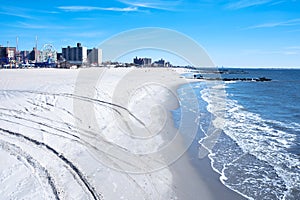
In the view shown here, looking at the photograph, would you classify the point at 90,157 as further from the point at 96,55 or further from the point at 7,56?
the point at 7,56

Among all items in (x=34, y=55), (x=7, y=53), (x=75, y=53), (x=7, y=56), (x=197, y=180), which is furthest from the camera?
(x=75, y=53)

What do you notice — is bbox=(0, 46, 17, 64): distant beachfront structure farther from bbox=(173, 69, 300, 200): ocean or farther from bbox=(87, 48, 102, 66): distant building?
bbox=(173, 69, 300, 200): ocean

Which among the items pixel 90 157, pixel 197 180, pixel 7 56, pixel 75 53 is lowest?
pixel 197 180

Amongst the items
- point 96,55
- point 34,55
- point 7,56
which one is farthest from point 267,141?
point 34,55

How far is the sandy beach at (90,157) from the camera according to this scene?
5238mm

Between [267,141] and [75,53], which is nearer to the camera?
[267,141]

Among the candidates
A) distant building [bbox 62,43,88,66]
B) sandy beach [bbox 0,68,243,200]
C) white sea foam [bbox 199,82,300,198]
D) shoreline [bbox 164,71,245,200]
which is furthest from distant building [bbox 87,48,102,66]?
distant building [bbox 62,43,88,66]

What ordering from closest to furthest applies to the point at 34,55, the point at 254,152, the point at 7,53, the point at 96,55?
the point at 254,152 → the point at 96,55 → the point at 7,53 → the point at 34,55

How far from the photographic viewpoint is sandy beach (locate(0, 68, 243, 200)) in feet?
17.2

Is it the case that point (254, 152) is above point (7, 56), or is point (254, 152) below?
below

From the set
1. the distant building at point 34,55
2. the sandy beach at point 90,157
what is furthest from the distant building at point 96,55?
the distant building at point 34,55

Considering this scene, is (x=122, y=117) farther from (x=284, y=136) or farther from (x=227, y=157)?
(x=284, y=136)

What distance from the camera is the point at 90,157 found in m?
6.93

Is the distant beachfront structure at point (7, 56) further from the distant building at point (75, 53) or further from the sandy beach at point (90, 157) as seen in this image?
the sandy beach at point (90, 157)
